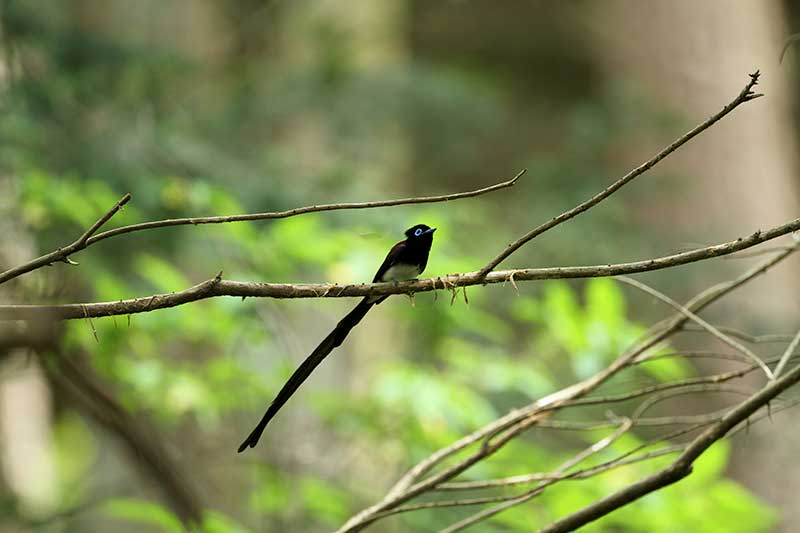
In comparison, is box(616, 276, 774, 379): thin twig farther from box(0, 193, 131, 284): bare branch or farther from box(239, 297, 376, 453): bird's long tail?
box(0, 193, 131, 284): bare branch

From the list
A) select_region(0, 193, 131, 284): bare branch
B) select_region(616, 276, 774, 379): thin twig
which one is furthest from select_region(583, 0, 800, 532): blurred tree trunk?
select_region(0, 193, 131, 284): bare branch

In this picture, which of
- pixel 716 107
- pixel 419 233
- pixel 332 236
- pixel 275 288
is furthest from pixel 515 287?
pixel 716 107

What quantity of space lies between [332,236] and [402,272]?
61.2 inches

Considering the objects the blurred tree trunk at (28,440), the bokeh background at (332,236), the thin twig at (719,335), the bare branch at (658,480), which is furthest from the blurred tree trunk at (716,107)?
the blurred tree trunk at (28,440)

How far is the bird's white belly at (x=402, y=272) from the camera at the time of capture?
2764 mm

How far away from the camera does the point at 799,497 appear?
22.5 feet

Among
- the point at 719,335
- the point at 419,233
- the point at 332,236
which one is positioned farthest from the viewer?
the point at 332,236

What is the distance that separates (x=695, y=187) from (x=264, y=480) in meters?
5.42

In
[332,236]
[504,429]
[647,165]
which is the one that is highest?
[332,236]

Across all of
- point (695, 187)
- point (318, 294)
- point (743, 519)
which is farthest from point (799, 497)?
point (318, 294)

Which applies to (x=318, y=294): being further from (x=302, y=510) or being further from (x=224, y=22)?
(x=224, y=22)

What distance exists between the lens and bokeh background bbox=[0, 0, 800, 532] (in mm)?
3793

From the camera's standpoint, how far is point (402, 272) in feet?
9.12

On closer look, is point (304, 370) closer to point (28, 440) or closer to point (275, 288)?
point (275, 288)
